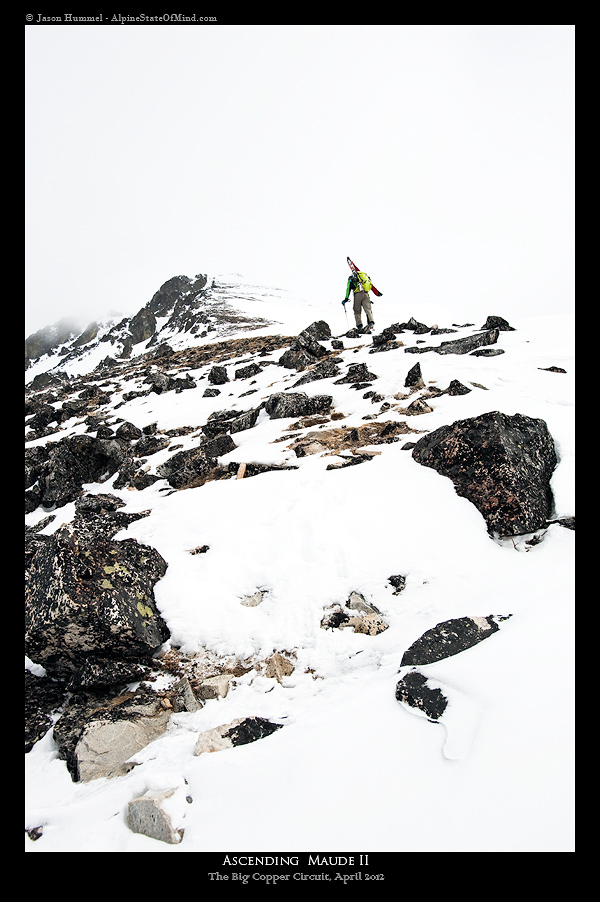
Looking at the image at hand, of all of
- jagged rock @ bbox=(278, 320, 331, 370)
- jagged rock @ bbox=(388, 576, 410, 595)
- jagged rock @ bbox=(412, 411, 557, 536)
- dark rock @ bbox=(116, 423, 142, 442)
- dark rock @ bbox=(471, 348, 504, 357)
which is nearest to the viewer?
jagged rock @ bbox=(388, 576, 410, 595)

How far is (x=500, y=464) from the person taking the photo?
5348 mm

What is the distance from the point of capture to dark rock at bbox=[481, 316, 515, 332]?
1591cm

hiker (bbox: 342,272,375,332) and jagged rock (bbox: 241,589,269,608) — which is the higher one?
hiker (bbox: 342,272,375,332)

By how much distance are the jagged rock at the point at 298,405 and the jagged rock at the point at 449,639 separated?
25.7 feet

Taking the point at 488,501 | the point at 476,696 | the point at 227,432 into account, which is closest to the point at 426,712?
the point at 476,696

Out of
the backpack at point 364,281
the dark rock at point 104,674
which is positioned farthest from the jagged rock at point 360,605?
the backpack at point 364,281

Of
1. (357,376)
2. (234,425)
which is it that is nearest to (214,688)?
(234,425)

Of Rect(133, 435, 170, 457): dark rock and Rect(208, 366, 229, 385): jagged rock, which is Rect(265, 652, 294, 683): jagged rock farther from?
Rect(208, 366, 229, 385): jagged rock

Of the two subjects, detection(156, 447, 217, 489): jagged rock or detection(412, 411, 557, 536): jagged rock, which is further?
detection(156, 447, 217, 489): jagged rock

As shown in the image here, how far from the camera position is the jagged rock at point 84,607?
12.2ft

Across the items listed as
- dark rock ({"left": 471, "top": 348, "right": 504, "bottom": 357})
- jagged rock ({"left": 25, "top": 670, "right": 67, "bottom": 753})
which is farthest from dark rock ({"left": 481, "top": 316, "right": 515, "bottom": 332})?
jagged rock ({"left": 25, "top": 670, "right": 67, "bottom": 753})

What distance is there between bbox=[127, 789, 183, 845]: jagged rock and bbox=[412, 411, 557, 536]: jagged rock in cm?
432

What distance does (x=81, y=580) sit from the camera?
13.0 feet
